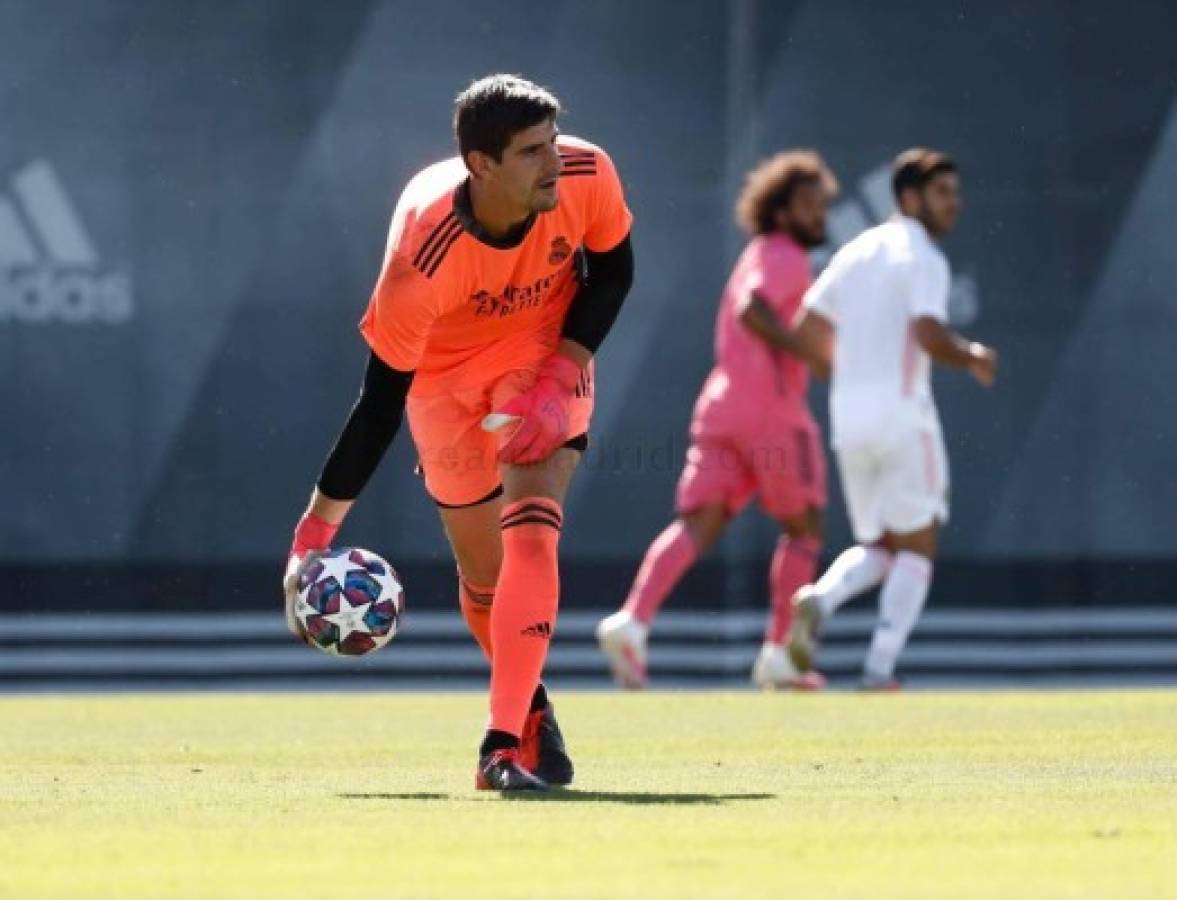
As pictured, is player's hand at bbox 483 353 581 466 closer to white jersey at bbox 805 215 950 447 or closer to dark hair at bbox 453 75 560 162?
dark hair at bbox 453 75 560 162

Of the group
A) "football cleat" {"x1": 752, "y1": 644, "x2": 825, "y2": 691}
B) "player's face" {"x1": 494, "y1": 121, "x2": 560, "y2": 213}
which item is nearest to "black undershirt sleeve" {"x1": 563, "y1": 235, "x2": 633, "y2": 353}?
"player's face" {"x1": 494, "y1": 121, "x2": 560, "y2": 213}

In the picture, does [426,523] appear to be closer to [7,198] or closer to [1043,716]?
[7,198]

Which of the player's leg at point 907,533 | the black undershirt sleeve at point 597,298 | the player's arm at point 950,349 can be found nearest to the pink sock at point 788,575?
the player's leg at point 907,533

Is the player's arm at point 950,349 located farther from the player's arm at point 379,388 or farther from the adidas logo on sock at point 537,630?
the adidas logo on sock at point 537,630

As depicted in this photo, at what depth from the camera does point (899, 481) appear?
1360cm

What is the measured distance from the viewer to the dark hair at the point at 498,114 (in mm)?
7773

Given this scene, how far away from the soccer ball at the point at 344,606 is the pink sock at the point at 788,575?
5.83 m

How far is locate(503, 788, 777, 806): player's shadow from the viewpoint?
751cm

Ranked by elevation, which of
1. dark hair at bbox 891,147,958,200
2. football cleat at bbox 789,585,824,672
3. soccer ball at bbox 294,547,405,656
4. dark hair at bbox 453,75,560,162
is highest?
dark hair at bbox 891,147,958,200

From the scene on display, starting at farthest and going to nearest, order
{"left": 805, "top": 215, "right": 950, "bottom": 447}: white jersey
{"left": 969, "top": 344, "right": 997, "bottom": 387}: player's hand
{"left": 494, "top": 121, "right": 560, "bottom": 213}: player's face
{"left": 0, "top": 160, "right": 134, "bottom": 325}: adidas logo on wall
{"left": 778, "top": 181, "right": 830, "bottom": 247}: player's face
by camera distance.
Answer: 1. {"left": 0, "top": 160, "right": 134, "bottom": 325}: adidas logo on wall
2. {"left": 778, "top": 181, "right": 830, "bottom": 247}: player's face
3. {"left": 805, "top": 215, "right": 950, "bottom": 447}: white jersey
4. {"left": 969, "top": 344, "right": 997, "bottom": 387}: player's hand
5. {"left": 494, "top": 121, "right": 560, "bottom": 213}: player's face

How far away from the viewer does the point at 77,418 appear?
1503 cm

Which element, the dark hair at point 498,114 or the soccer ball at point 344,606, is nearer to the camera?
the dark hair at point 498,114

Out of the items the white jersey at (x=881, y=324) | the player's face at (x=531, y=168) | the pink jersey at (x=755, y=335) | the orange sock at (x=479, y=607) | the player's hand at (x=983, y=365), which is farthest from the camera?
the pink jersey at (x=755, y=335)

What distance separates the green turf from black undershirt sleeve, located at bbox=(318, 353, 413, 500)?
77 centimetres
